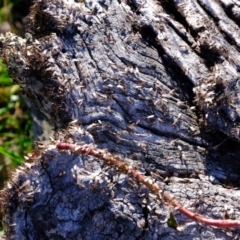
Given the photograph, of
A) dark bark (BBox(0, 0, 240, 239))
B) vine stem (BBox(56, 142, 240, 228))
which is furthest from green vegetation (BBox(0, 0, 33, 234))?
vine stem (BBox(56, 142, 240, 228))

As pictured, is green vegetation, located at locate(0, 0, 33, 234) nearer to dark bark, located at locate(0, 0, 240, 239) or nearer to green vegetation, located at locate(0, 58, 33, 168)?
green vegetation, located at locate(0, 58, 33, 168)

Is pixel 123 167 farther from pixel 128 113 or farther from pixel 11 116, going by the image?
pixel 11 116

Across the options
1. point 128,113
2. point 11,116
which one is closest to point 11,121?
point 11,116

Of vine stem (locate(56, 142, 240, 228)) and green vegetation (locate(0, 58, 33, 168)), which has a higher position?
vine stem (locate(56, 142, 240, 228))

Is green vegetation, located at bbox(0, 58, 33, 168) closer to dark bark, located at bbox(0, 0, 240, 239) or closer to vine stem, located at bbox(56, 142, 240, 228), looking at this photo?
dark bark, located at bbox(0, 0, 240, 239)

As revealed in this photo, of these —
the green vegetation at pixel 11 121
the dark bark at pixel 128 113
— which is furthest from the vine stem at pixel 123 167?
the green vegetation at pixel 11 121

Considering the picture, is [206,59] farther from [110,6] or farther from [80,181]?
[80,181]

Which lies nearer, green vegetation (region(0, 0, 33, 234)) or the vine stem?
the vine stem

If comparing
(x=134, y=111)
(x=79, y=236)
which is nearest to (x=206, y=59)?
(x=134, y=111)

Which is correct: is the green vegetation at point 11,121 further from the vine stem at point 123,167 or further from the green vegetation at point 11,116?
the vine stem at point 123,167
